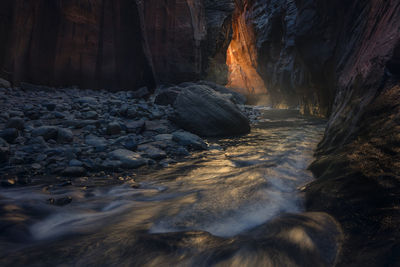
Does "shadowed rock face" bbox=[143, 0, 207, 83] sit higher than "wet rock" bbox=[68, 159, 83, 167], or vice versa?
"shadowed rock face" bbox=[143, 0, 207, 83]

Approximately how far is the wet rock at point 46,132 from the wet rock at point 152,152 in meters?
1.16

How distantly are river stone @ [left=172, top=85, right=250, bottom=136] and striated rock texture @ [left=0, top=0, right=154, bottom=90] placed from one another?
5444 mm

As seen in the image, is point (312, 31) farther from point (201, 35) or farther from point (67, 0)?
point (67, 0)

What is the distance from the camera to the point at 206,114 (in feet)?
14.4

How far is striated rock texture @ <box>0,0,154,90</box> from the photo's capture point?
6.27 meters

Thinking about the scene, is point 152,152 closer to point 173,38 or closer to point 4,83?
point 4,83

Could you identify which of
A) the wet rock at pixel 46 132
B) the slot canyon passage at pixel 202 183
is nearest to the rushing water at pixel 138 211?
the slot canyon passage at pixel 202 183

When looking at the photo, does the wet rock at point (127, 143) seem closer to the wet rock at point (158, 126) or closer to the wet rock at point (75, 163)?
the wet rock at point (75, 163)

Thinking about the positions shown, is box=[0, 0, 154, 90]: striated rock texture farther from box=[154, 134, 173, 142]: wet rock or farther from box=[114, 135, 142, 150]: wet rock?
box=[154, 134, 173, 142]: wet rock

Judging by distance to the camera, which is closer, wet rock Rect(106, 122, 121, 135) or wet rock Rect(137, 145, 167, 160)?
wet rock Rect(137, 145, 167, 160)

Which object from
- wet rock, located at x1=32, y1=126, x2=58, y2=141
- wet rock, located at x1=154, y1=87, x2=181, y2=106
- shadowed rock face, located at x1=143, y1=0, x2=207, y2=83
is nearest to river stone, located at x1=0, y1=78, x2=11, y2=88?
wet rock, located at x1=154, y1=87, x2=181, y2=106

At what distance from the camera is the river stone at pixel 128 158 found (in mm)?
2410

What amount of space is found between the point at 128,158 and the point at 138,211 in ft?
3.70

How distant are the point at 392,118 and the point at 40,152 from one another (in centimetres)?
329
